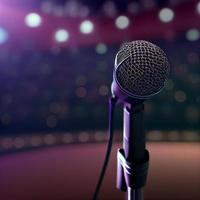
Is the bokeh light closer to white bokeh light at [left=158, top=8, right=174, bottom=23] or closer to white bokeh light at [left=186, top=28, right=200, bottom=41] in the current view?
white bokeh light at [left=158, top=8, right=174, bottom=23]

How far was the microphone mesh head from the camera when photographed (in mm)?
498

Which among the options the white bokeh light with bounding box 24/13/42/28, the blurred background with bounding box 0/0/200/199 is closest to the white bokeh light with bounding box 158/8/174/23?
the blurred background with bounding box 0/0/200/199

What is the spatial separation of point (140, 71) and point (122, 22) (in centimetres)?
278

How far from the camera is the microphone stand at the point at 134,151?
514 millimetres

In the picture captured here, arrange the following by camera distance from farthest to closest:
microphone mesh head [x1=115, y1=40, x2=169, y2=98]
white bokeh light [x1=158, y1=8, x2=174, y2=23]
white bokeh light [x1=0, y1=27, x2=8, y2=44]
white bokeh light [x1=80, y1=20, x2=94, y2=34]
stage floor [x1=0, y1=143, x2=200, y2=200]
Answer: white bokeh light [x1=80, y1=20, x2=94, y2=34]
white bokeh light [x1=158, y1=8, x2=174, y2=23]
white bokeh light [x1=0, y1=27, x2=8, y2=44]
stage floor [x1=0, y1=143, x2=200, y2=200]
microphone mesh head [x1=115, y1=40, x2=169, y2=98]

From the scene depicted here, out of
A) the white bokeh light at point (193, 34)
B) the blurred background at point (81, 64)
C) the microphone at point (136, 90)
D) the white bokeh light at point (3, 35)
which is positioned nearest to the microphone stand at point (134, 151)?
the microphone at point (136, 90)

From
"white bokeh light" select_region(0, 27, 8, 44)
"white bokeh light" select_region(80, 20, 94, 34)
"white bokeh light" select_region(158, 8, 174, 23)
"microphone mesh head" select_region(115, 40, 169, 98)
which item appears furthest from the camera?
"white bokeh light" select_region(80, 20, 94, 34)

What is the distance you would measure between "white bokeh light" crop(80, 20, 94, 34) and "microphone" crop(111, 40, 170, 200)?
2.74 metres

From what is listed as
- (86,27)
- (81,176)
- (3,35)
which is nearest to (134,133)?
(81,176)

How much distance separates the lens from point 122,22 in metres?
3.20

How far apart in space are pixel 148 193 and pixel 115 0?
180cm

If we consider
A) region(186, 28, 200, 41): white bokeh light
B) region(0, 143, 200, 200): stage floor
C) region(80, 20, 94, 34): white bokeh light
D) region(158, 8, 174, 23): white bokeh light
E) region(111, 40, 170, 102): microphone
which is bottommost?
region(0, 143, 200, 200): stage floor

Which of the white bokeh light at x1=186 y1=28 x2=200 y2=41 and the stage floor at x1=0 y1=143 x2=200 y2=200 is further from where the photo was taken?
the white bokeh light at x1=186 y1=28 x2=200 y2=41

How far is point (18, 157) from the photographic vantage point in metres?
2.51
